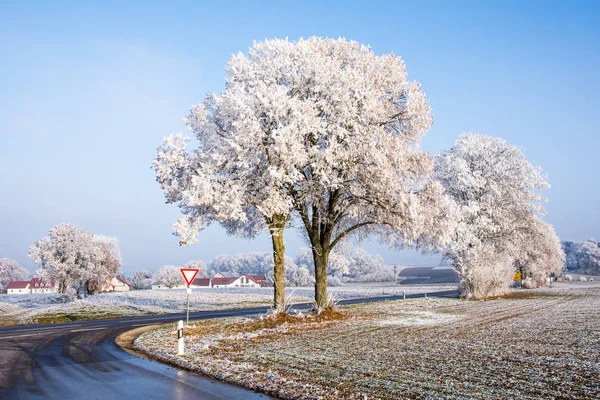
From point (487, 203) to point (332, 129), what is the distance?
24301 millimetres

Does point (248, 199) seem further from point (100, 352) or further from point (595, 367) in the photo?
point (595, 367)

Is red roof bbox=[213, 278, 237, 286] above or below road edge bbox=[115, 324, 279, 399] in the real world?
below

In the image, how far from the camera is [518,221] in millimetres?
40156

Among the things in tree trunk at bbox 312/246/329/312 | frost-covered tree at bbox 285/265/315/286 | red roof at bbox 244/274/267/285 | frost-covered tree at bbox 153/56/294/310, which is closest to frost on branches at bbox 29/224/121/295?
frost-covered tree at bbox 153/56/294/310

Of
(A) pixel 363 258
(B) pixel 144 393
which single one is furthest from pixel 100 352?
(A) pixel 363 258

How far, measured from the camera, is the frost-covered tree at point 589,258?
485 ft

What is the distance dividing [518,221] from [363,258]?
121270 millimetres

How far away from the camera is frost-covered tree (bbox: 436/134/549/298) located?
38.6 m

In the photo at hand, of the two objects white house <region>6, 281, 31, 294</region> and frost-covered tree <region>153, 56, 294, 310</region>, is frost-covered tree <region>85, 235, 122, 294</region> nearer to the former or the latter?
frost-covered tree <region>153, 56, 294, 310</region>

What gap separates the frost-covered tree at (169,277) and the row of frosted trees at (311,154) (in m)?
99.2

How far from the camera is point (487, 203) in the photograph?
3888 centimetres

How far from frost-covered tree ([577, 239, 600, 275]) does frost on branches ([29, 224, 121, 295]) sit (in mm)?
149846

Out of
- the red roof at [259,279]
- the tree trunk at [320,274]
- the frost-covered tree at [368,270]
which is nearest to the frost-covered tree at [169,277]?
the red roof at [259,279]

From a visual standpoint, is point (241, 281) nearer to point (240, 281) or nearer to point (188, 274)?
point (240, 281)
